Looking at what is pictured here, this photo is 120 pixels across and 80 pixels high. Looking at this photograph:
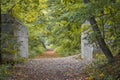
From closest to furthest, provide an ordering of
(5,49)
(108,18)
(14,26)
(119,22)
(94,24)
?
(119,22) → (108,18) → (94,24) → (5,49) → (14,26)

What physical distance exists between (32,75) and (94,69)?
8.11ft

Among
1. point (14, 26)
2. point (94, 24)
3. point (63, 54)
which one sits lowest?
point (63, 54)

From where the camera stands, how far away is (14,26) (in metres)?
14.0

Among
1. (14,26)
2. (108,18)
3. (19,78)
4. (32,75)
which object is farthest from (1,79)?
(14,26)

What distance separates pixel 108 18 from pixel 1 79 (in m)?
4.26

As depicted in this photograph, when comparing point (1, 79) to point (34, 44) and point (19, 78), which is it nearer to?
point (19, 78)

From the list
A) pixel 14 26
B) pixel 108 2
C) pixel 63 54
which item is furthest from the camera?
pixel 63 54

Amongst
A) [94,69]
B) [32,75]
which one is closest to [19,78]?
[32,75]

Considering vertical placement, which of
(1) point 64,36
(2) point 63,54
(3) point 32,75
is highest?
(3) point 32,75

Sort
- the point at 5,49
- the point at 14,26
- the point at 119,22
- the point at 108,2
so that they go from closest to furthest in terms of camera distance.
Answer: the point at 108,2 < the point at 119,22 < the point at 5,49 < the point at 14,26

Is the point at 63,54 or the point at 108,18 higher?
the point at 108,18

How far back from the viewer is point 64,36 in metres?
24.7

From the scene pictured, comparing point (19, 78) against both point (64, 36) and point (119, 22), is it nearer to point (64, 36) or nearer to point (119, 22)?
point (119, 22)

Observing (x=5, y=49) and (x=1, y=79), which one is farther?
(x=5, y=49)
